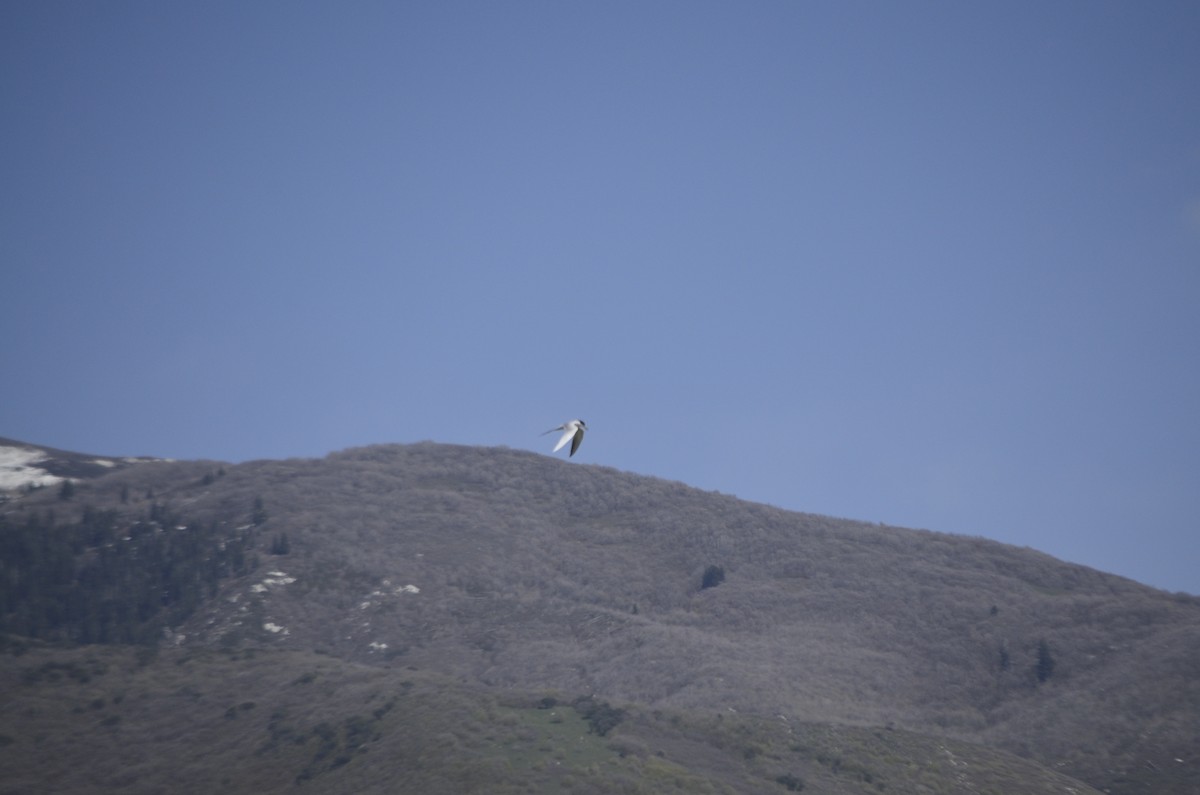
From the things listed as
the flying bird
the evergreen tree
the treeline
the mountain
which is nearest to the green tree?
the mountain

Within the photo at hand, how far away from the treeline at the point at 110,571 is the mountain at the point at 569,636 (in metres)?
0.20

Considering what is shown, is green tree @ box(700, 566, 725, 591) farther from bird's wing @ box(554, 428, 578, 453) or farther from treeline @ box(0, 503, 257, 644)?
bird's wing @ box(554, 428, 578, 453)

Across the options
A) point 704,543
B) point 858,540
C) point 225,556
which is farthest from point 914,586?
point 225,556

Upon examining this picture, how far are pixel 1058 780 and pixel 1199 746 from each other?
8.64 metres

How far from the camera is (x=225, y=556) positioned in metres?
68.8

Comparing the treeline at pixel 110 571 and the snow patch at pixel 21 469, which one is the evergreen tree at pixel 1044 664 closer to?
the treeline at pixel 110 571

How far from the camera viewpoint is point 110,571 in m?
64.8

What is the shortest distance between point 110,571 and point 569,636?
99.1ft

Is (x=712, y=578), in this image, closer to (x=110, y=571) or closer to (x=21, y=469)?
(x=110, y=571)

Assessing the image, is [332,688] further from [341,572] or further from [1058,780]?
[1058,780]

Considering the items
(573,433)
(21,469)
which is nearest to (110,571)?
(21,469)

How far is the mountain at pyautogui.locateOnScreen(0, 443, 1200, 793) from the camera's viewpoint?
39.6 m

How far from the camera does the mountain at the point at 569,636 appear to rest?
1560 inches

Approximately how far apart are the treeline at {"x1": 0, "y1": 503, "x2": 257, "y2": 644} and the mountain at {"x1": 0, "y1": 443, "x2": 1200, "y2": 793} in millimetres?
203
